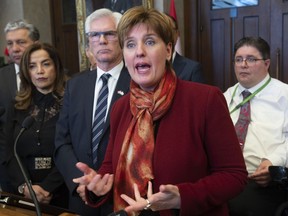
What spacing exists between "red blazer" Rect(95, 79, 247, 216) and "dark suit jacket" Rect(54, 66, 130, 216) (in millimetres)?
580

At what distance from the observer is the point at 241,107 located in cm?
254

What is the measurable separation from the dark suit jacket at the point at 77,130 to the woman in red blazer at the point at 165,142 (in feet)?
1.47

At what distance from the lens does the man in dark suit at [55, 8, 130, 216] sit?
189cm

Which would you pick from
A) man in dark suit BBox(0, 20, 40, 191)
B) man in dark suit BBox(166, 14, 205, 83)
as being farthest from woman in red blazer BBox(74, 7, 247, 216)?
man in dark suit BBox(0, 20, 40, 191)

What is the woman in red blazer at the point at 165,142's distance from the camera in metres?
1.25

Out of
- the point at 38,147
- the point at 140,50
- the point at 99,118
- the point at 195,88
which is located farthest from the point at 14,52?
the point at 195,88

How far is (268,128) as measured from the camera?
7.84 feet

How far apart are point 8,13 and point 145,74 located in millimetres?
4279

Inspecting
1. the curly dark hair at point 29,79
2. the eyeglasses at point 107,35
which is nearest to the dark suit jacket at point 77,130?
the eyeglasses at point 107,35

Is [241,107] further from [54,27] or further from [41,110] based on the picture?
[54,27]

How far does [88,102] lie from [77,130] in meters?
0.15

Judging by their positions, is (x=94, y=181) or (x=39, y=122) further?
(x=39, y=122)

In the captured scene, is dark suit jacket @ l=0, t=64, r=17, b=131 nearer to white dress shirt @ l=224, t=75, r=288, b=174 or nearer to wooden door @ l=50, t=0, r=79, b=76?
white dress shirt @ l=224, t=75, r=288, b=174

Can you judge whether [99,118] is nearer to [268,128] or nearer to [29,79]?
[29,79]
